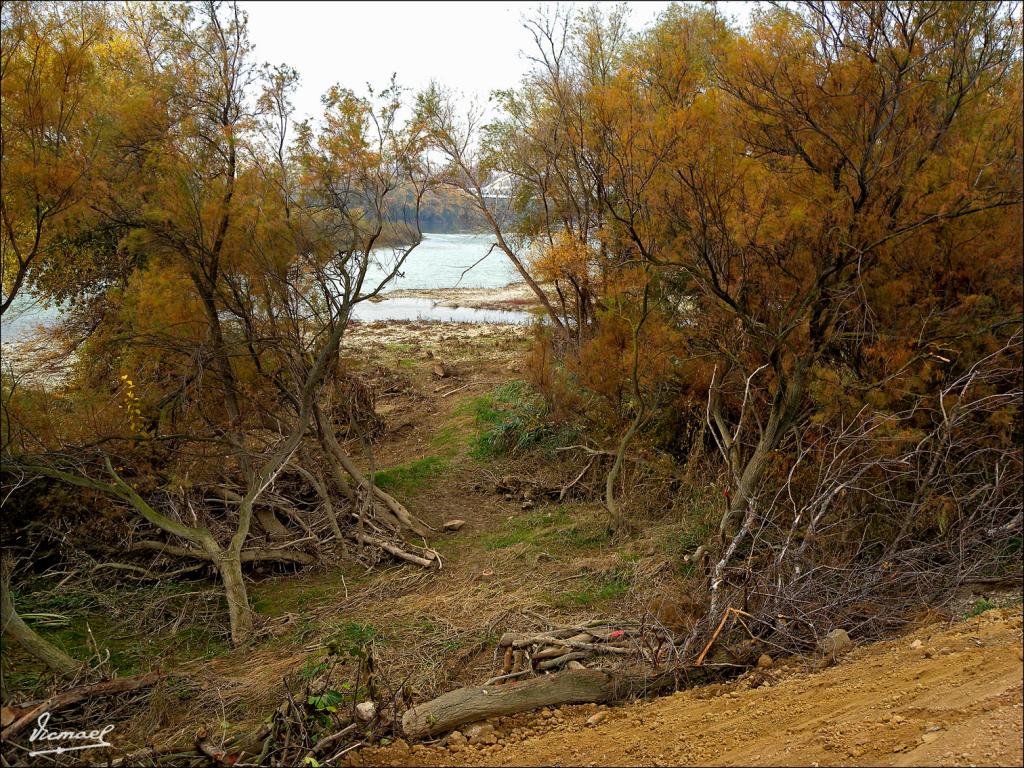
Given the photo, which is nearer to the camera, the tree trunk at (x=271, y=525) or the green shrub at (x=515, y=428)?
the tree trunk at (x=271, y=525)

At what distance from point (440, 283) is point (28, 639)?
30.0 m

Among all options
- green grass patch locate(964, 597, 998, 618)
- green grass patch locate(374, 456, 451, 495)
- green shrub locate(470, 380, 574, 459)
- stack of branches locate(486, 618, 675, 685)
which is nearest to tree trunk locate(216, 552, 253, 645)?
stack of branches locate(486, 618, 675, 685)

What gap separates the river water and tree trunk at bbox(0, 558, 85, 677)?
7.81 m

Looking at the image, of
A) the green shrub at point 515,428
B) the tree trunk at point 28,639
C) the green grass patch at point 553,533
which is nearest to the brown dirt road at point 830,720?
the tree trunk at point 28,639

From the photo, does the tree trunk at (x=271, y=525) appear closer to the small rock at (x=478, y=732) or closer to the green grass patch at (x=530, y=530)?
the green grass patch at (x=530, y=530)

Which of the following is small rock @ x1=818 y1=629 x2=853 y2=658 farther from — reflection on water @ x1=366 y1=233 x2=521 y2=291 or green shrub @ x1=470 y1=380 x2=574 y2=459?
reflection on water @ x1=366 y1=233 x2=521 y2=291

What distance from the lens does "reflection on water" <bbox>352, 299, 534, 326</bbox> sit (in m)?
25.4

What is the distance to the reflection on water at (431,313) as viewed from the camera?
83.3 feet

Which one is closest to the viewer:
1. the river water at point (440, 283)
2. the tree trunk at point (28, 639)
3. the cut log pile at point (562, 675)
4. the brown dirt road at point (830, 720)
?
the brown dirt road at point (830, 720)

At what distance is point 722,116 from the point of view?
8422mm

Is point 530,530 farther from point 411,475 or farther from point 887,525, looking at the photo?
point 887,525

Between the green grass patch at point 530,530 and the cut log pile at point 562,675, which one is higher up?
the cut log pile at point 562,675

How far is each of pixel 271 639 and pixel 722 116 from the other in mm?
7092

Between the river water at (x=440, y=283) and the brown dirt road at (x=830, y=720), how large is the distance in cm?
1085
